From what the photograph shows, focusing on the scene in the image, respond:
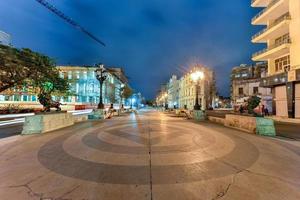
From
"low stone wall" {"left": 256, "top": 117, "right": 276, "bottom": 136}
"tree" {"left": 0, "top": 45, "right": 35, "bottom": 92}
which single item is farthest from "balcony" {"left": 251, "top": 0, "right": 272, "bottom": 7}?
"tree" {"left": 0, "top": 45, "right": 35, "bottom": 92}

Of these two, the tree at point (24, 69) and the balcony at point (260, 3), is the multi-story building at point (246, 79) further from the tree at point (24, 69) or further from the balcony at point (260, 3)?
the tree at point (24, 69)

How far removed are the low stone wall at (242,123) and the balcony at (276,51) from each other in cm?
1491

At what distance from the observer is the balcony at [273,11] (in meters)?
19.5

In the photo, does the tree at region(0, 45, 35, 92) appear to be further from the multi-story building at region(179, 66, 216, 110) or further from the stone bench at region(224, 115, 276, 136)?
the multi-story building at region(179, 66, 216, 110)

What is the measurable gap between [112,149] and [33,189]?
2.78m

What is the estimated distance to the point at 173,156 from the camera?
15.9 feet

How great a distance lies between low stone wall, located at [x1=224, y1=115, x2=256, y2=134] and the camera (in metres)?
8.96

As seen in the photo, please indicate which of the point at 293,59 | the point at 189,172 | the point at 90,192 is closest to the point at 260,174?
the point at 189,172

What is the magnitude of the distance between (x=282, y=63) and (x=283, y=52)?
179 centimetres

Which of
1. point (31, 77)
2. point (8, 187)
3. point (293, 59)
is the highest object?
point (293, 59)

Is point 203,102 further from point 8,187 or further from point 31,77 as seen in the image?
point 8,187

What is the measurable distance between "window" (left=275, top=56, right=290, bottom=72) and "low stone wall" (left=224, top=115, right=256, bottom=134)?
51.5 feet

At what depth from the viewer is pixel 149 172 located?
12.2 feet

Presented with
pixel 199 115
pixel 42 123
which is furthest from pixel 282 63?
pixel 42 123
